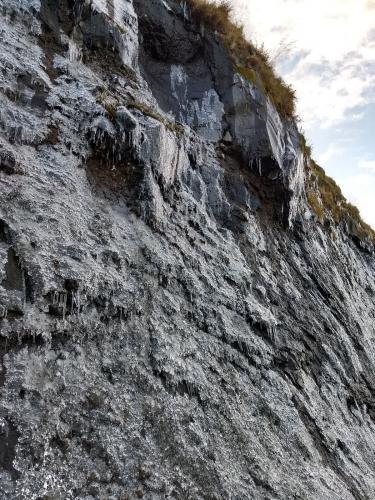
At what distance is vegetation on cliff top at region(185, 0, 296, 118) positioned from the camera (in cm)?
1273

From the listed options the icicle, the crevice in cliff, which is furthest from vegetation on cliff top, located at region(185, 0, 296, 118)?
the crevice in cliff

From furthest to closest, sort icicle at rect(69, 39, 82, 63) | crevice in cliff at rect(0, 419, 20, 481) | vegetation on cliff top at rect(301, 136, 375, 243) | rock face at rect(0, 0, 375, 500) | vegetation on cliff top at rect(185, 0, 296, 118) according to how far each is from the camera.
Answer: vegetation on cliff top at rect(301, 136, 375, 243) < vegetation on cliff top at rect(185, 0, 296, 118) < icicle at rect(69, 39, 82, 63) < rock face at rect(0, 0, 375, 500) < crevice in cliff at rect(0, 419, 20, 481)

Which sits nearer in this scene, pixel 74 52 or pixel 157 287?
pixel 157 287

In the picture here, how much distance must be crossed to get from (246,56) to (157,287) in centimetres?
905

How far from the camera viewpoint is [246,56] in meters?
13.4

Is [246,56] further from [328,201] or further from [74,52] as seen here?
[328,201]

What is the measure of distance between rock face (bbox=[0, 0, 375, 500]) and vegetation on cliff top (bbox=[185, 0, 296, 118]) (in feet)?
1.59

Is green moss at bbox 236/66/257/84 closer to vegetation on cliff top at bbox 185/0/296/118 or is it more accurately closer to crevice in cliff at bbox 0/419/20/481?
vegetation on cliff top at bbox 185/0/296/118

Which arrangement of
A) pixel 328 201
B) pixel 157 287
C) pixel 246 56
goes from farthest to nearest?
pixel 328 201, pixel 246 56, pixel 157 287

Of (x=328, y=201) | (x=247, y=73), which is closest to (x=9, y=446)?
(x=247, y=73)

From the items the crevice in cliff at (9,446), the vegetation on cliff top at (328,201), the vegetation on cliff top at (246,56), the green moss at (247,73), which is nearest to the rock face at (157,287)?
the crevice in cliff at (9,446)

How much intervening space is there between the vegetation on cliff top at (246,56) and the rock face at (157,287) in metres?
0.49

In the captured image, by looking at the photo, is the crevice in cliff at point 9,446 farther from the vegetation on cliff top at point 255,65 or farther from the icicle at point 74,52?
the vegetation on cliff top at point 255,65

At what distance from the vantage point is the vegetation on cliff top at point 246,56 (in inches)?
501
